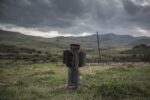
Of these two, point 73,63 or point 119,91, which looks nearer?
point 119,91

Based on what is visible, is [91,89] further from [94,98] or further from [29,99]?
[29,99]

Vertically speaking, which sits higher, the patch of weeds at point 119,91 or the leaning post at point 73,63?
the leaning post at point 73,63

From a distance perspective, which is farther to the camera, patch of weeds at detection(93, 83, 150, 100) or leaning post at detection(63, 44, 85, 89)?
leaning post at detection(63, 44, 85, 89)

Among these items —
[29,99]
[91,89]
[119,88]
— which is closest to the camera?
[29,99]

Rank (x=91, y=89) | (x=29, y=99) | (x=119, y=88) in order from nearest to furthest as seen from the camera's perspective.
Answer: (x=29, y=99) < (x=119, y=88) < (x=91, y=89)

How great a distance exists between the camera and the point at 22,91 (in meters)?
9.71

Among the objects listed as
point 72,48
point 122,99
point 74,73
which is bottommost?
point 122,99

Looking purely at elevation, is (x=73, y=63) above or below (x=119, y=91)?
above

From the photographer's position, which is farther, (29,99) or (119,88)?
(119,88)

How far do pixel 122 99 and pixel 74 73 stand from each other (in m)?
2.42

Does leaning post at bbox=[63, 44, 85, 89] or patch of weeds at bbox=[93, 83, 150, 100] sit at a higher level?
leaning post at bbox=[63, 44, 85, 89]

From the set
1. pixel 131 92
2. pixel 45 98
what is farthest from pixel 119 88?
pixel 45 98

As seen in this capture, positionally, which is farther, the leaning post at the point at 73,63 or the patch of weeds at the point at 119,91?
the leaning post at the point at 73,63

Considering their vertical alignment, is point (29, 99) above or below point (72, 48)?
below
